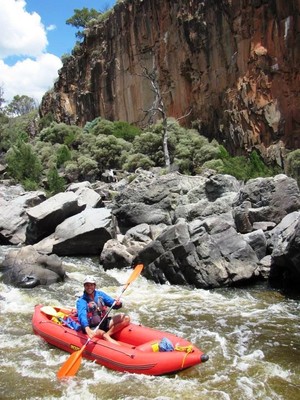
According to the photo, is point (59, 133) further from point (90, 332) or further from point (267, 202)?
point (90, 332)

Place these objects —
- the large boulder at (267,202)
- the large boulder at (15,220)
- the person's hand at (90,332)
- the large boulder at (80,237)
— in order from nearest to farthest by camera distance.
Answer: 1. the person's hand at (90,332)
2. the large boulder at (267,202)
3. the large boulder at (80,237)
4. the large boulder at (15,220)

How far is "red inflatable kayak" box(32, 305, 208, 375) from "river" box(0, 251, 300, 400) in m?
0.12

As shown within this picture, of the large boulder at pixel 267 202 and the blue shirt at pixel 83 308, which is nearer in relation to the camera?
the blue shirt at pixel 83 308

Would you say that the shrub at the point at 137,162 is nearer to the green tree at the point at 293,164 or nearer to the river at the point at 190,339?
the green tree at the point at 293,164

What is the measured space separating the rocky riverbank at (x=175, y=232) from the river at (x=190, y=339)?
0.48 m

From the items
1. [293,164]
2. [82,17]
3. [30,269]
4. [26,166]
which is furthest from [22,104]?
[30,269]

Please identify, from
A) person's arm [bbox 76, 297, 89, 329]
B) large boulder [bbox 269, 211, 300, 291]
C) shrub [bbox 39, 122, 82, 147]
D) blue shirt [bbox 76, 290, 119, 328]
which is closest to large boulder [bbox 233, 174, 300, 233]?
large boulder [bbox 269, 211, 300, 291]

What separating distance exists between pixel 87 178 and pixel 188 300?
1901cm

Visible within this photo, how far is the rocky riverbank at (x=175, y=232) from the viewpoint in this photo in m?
9.89

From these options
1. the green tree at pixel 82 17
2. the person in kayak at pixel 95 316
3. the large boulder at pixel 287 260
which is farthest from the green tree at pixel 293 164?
the green tree at pixel 82 17

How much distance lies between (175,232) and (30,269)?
3.51m

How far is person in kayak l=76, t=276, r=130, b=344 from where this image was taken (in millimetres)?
6738

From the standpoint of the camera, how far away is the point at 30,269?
33.9 ft

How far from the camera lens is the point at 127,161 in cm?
2562
